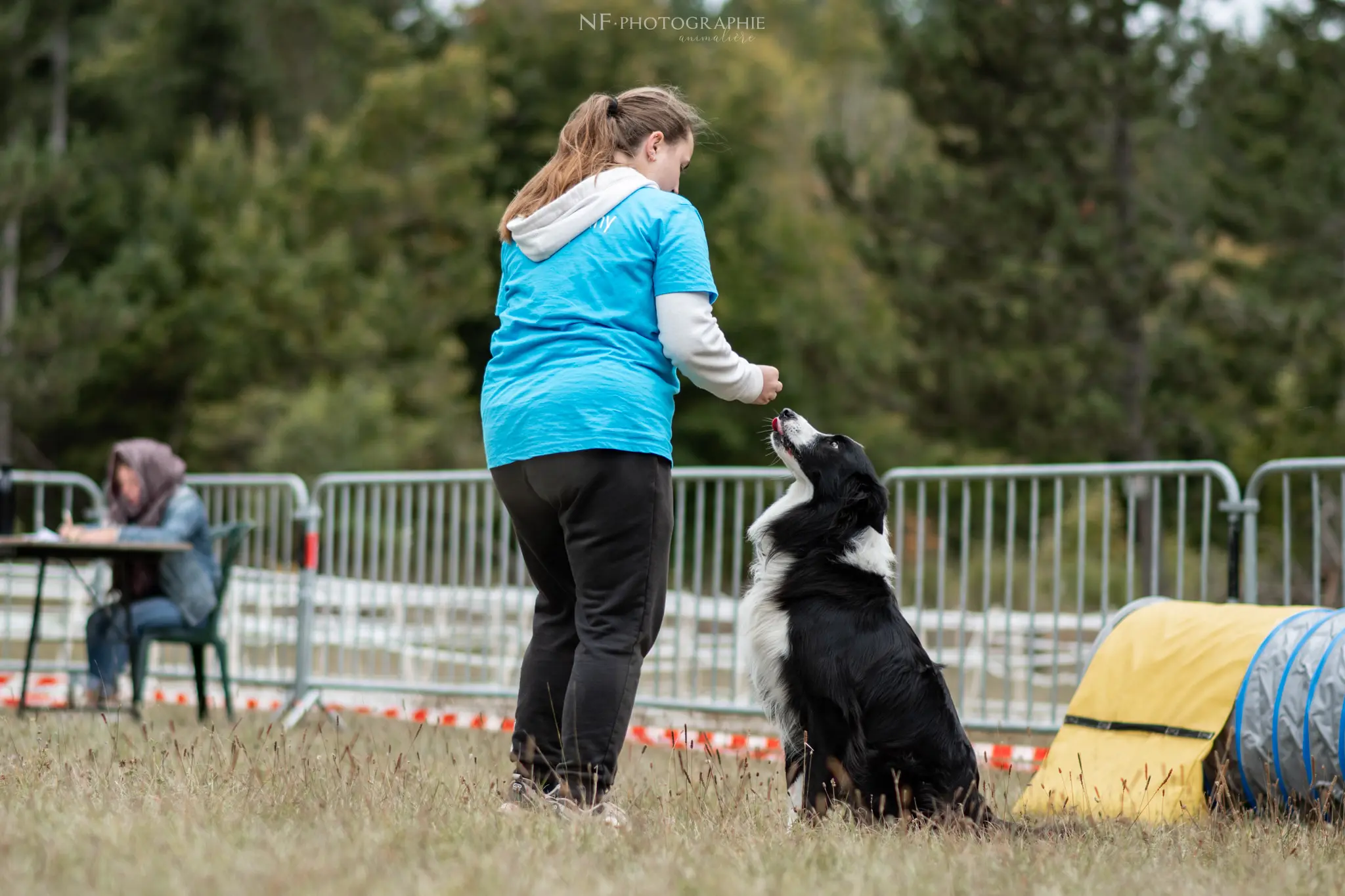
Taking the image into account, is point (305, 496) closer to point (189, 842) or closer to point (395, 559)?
point (395, 559)

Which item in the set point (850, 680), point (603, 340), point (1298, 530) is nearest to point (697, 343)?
point (603, 340)

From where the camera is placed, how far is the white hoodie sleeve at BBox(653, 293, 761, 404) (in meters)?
3.61

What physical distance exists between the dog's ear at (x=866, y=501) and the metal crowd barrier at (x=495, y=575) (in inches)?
66.3

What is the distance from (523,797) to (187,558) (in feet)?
13.1

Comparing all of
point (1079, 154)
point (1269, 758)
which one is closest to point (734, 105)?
point (1079, 154)

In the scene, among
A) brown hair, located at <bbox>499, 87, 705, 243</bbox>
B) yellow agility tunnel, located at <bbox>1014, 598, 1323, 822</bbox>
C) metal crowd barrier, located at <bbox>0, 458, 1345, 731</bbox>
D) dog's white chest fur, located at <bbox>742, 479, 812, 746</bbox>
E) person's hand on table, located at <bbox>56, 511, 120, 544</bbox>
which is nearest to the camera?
brown hair, located at <bbox>499, 87, 705, 243</bbox>

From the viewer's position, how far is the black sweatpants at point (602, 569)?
3.58 metres

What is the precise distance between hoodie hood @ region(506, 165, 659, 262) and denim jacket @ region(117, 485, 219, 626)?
3.92m

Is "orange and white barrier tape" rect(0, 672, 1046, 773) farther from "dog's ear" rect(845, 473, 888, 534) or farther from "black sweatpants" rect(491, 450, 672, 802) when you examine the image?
"dog's ear" rect(845, 473, 888, 534)

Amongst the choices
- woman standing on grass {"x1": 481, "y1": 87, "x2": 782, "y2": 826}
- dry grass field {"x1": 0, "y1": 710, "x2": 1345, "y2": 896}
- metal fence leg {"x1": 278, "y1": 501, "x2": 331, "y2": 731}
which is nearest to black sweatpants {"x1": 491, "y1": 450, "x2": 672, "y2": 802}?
woman standing on grass {"x1": 481, "y1": 87, "x2": 782, "y2": 826}

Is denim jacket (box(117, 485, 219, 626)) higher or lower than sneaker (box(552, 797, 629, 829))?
higher

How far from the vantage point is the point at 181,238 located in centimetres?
2300

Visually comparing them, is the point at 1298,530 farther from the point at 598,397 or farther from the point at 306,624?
the point at 598,397

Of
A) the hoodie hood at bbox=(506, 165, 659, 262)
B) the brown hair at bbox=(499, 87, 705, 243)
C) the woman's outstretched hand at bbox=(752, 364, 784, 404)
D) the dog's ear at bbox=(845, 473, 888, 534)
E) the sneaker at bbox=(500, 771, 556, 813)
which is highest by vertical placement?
the brown hair at bbox=(499, 87, 705, 243)
